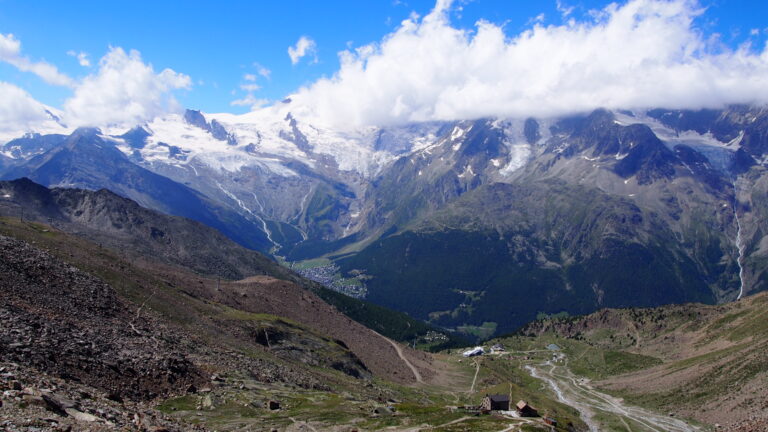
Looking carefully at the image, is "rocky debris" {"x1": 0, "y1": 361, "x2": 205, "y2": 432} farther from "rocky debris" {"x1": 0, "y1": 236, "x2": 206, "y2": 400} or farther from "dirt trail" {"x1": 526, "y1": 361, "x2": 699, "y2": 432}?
"dirt trail" {"x1": 526, "y1": 361, "x2": 699, "y2": 432}

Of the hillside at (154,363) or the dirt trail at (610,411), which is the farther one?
the dirt trail at (610,411)

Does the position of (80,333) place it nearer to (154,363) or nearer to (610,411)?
(154,363)

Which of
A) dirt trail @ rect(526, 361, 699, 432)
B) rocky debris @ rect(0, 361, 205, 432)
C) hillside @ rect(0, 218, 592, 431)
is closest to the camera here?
rocky debris @ rect(0, 361, 205, 432)

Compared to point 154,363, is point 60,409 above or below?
above

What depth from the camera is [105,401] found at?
4909cm

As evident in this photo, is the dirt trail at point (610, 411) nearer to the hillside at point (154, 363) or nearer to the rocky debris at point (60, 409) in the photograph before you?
the hillside at point (154, 363)

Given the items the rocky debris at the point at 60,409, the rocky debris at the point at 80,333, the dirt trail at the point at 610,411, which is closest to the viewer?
the rocky debris at the point at 60,409

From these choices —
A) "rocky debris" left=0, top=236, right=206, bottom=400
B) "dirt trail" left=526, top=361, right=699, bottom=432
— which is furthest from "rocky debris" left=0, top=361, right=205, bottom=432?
"dirt trail" left=526, top=361, right=699, bottom=432

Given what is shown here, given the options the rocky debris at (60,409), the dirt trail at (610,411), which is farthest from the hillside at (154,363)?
the dirt trail at (610,411)

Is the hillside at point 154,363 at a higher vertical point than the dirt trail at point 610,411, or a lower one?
higher

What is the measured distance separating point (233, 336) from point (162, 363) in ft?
169

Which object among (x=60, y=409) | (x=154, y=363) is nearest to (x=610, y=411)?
(x=154, y=363)

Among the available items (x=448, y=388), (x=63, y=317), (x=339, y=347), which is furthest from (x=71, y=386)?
(x=448, y=388)

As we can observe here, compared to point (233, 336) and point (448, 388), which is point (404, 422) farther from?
point (448, 388)
